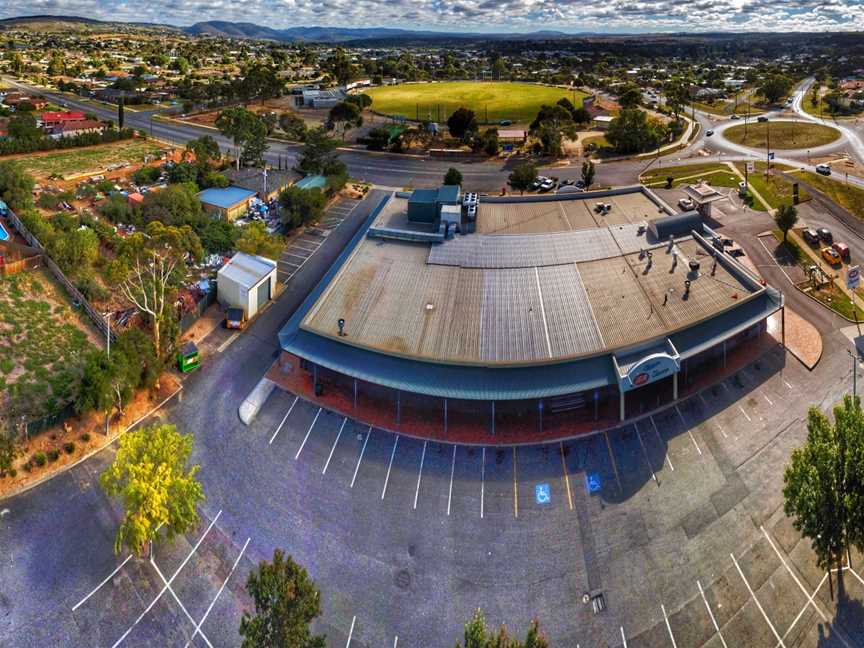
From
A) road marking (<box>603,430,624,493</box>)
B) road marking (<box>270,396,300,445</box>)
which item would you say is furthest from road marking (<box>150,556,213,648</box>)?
road marking (<box>603,430,624,493</box>)

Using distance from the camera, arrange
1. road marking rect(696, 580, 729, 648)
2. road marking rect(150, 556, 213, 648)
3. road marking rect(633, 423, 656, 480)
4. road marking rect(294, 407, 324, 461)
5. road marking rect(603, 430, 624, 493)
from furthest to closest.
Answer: road marking rect(294, 407, 324, 461), road marking rect(633, 423, 656, 480), road marking rect(603, 430, 624, 493), road marking rect(150, 556, 213, 648), road marking rect(696, 580, 729, 648)

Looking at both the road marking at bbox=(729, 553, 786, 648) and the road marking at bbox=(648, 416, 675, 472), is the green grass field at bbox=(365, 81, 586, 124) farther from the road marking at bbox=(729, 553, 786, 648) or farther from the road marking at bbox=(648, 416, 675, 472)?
the road marking at bbox=(729, 553, 786, 648)

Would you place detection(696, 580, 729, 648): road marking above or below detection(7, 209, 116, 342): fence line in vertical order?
below

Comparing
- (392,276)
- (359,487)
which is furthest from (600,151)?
(359,487)

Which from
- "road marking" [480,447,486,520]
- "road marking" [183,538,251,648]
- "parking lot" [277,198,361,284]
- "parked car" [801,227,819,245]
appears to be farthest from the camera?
"parked car" [801,227,819,245]

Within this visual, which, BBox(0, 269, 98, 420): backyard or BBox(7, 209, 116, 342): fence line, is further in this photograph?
BBox(7, 209, 116, 342): fence line

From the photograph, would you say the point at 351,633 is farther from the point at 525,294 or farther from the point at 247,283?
the point at 247,283

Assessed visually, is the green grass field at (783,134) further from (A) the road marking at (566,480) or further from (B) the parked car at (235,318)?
(B) the parked car at (235,318)
